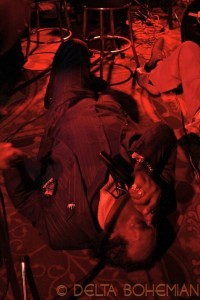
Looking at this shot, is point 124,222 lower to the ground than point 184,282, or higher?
higher

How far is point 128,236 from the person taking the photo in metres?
1.25

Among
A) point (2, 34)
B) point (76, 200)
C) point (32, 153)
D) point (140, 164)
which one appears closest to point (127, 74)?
point (32, 153)

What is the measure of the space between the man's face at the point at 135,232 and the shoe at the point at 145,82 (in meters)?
1.21

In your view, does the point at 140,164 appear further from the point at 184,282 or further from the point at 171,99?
the point at 171,99

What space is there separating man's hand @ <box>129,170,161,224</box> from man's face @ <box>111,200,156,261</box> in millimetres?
30

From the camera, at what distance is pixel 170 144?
1.61 metres

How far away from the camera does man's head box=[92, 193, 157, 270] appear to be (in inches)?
48.7

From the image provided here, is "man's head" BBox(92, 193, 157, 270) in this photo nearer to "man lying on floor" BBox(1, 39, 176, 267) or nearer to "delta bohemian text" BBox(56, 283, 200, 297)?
"man lying on floor" BBox(1, 39, 176, 267)

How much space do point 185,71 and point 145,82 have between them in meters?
0.43

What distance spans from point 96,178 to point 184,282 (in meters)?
0.57

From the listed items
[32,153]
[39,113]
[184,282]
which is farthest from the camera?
[39,113]

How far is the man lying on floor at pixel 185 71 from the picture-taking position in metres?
1.75

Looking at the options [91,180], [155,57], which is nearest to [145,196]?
[91,180]

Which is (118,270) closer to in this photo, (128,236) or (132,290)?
(132,290)
